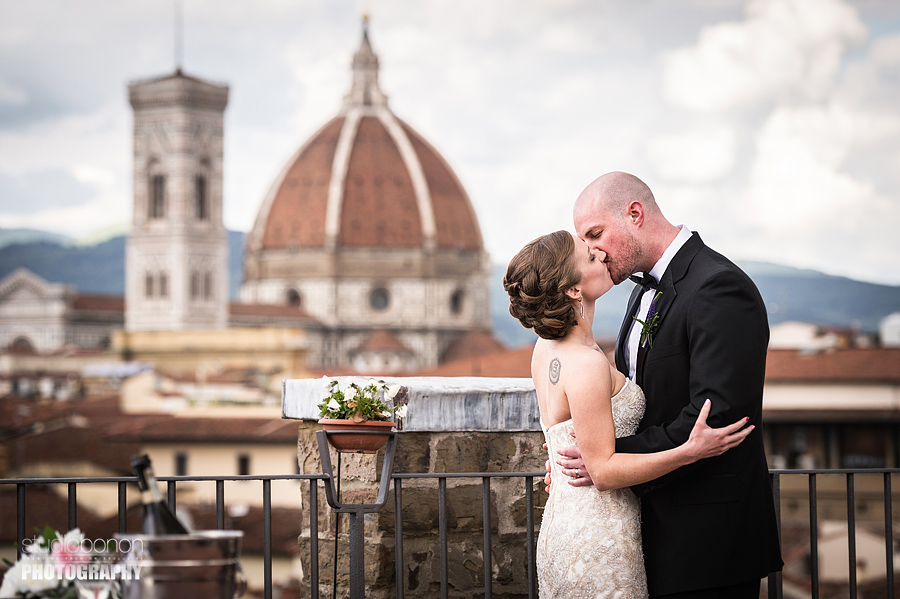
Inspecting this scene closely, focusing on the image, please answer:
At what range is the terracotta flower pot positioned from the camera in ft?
9.18

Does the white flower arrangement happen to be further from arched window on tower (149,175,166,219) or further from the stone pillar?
arched window on tower (149,175,166,219)

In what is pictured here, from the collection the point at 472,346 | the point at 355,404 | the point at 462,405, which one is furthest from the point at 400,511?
the point at 472,346

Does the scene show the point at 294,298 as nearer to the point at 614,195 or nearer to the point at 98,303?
the point at 98,303

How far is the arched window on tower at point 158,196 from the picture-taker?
201ft

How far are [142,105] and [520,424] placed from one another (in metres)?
60.1

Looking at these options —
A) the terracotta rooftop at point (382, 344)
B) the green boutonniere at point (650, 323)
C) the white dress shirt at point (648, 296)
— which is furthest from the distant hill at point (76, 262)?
the green boutonniere at point (650, 323)

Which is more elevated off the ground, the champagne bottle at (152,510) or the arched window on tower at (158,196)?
the arched window on tower at (158,196)

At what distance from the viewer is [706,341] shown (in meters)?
2.29

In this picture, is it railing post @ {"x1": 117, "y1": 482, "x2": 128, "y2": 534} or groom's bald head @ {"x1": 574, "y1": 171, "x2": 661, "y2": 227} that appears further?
railing post @ {"x1": 117, "y1": 482, "x2": 128, "y2": 534}

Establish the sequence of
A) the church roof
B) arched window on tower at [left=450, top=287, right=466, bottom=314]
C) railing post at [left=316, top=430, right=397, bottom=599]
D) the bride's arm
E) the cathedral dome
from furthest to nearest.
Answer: arched window on tower at [left=450, top=287, right=466, bottom=314] < the church roof < the cathedral dome < railing post at [left=316, top=430, right=397, bottom=599] < the bride's arm

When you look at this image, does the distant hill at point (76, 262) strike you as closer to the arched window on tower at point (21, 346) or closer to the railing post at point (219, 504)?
the arched window on tower at point (21, 346)

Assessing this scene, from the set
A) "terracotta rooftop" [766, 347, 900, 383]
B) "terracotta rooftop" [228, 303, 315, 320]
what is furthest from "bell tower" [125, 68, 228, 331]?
"terracotta rooftop" [766, 347, 900, 383]

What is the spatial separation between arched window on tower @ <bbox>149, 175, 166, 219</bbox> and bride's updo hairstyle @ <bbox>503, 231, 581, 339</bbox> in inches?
2409

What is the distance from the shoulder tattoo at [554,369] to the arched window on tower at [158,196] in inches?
2408
